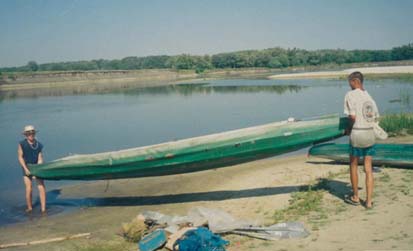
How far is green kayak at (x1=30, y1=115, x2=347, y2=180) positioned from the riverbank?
883 millimetres

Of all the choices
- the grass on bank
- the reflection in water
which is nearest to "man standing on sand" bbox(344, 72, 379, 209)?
the grass on bank

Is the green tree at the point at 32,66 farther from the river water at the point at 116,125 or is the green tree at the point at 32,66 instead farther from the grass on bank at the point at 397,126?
the grass on bank at the point at 397,126

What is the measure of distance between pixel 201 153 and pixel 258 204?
4.89 feet

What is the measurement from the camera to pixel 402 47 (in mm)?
125250

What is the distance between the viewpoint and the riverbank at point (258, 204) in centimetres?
→ 599

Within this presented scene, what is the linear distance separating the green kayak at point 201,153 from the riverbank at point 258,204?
88cm

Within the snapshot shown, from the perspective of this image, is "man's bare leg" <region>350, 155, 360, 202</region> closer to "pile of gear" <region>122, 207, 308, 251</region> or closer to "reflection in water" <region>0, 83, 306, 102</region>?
"pile of gear" <region>122, 207, 308, 251</region>

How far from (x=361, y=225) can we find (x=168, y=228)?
9.18ft

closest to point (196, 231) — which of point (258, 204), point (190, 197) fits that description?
point (258, 204)

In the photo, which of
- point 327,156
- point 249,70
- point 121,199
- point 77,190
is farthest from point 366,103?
point 249,70

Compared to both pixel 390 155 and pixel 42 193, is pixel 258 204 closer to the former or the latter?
pixel 390 155

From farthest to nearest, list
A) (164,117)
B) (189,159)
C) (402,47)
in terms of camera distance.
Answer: (402,47)
(164,117)
(189,159)

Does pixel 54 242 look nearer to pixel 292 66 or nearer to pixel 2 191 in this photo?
pixel 2 191

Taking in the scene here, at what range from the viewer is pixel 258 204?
857 centimetres
